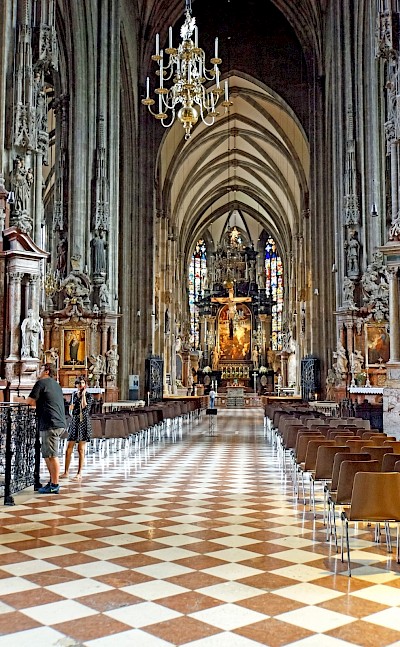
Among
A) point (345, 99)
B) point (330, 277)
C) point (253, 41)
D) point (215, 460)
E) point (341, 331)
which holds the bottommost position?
point (215, 460)

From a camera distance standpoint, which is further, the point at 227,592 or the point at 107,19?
the point at 107,19

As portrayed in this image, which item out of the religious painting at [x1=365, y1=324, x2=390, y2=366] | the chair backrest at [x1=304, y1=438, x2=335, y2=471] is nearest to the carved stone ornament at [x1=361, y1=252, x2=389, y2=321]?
the religious painting at [x1=365, y1=324, x2=390, y2=366]

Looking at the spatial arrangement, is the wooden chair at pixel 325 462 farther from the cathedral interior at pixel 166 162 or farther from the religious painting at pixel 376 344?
the religious painting at pixel 376 344

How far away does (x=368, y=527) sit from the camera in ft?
22.1

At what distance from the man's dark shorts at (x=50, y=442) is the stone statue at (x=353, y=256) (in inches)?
657

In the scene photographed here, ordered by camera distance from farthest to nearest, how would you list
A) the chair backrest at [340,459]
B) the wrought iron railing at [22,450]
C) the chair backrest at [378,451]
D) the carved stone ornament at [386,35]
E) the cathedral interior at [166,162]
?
the cathedral interior at [166,162] → the carved stone ornament at [386,35] → the wrought iron railing at [22,450] → the chair backrest at [378,451] → the chair backrest at [340,459]

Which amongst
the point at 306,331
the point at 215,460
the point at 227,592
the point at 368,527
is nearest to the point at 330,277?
the point at 306,331

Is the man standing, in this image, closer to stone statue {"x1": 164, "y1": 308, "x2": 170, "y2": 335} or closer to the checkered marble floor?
the checkered marble floor

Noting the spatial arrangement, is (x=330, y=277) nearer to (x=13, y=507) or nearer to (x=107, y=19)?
(x=107, y=19)

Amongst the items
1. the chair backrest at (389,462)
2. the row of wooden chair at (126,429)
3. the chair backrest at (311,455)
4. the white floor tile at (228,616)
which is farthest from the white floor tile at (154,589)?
the row of wooden chair at (126,429)

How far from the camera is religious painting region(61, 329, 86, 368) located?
23.7m

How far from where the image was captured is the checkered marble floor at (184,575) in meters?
3.72

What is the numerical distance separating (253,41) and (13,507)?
33.3 meters

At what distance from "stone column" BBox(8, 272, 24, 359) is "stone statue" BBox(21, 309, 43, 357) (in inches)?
5.9
